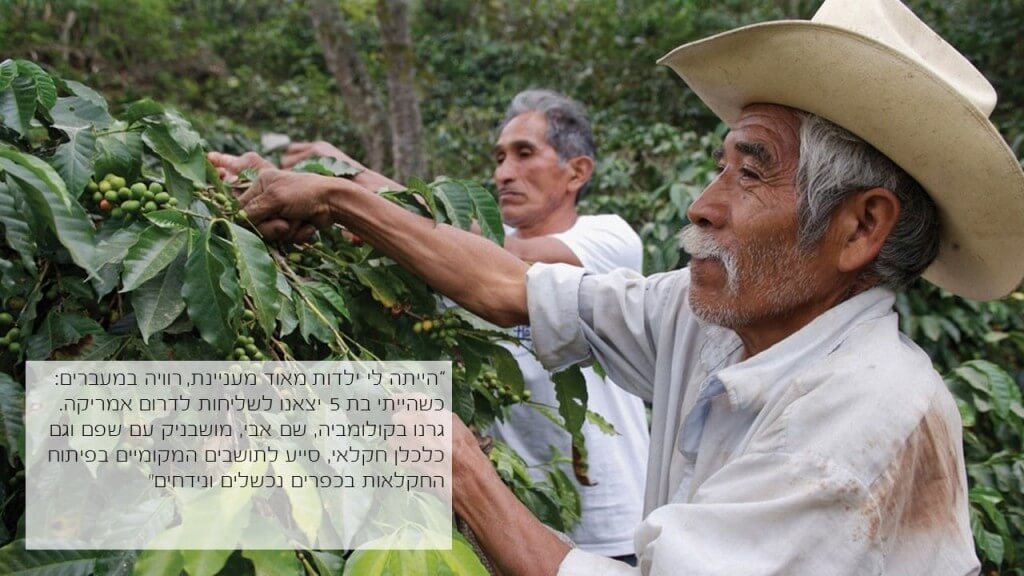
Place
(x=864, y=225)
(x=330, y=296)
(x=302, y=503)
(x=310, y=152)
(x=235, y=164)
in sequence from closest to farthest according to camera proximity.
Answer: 1. (x=302, y=503)
2. (x=864, y=225)
3. (x=330, y=296)
4. (x=235, y=164)
5. (x=310, y=152)

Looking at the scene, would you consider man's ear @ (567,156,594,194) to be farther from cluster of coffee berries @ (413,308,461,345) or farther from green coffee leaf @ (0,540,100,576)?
green coffee leaf @ (0,540,100,576)

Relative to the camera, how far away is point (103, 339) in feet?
4.68

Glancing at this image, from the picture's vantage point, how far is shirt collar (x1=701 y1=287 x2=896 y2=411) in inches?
57.9

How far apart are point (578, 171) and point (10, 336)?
214 cm

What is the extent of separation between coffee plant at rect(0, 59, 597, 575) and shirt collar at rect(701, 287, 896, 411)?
0.50 m

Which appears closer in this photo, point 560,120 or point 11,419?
point 11,419

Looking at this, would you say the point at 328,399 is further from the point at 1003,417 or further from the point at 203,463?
the point at 1003,417

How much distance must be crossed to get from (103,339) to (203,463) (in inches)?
10.3

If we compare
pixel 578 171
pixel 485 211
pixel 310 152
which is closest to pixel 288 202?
pixel 485 211

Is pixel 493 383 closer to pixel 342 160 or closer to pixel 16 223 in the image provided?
pixel 342 160

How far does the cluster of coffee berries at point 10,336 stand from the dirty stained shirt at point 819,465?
34.9 inches

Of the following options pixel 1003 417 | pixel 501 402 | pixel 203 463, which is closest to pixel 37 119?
pixel 203 463

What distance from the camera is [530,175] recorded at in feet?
10.3

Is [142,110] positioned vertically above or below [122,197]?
above
